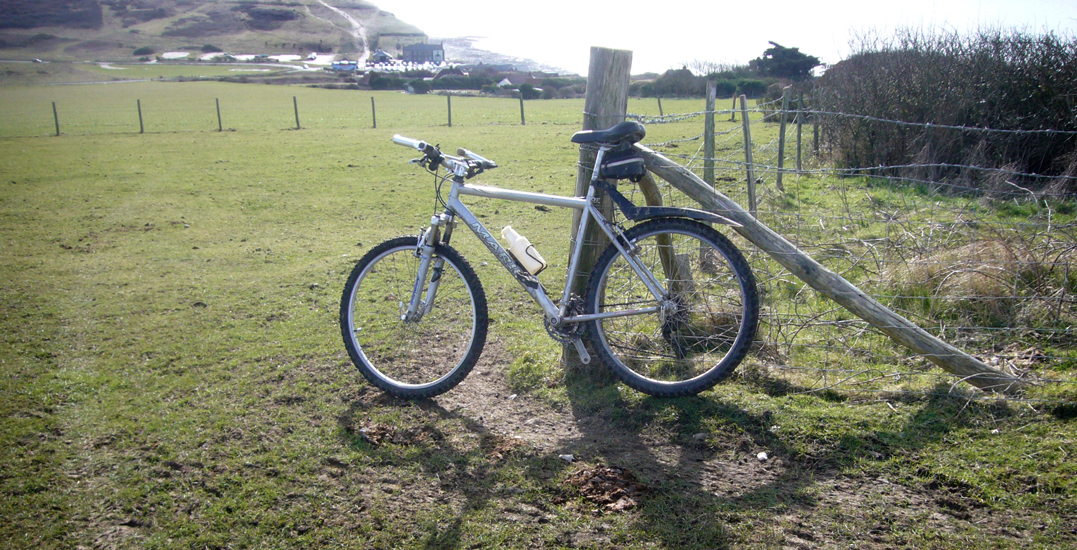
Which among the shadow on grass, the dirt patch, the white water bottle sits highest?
the white water bottle

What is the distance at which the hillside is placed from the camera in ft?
179

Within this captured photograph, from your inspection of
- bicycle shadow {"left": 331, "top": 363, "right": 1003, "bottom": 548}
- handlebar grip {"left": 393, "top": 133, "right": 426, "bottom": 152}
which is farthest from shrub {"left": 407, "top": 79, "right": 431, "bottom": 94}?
bicycle shadow {"left": 331, "top": 363, "right": 1003, "bottom": 548}

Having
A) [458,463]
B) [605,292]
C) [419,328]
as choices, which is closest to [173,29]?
[419,328]

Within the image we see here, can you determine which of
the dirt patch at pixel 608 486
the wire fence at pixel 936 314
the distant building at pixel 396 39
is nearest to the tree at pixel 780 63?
the wire fence at pixel 936 314

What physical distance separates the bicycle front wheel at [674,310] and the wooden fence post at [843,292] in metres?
0.25

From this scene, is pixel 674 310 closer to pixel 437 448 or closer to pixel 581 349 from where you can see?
pixel 581 349

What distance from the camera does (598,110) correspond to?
387cm

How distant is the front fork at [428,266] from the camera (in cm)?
371

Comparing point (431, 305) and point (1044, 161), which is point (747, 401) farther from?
point (1044, 161)

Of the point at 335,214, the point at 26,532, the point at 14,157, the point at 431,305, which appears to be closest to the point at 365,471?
the point at 431,305

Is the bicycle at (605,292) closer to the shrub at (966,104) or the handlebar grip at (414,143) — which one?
the handlebar grip at (414,143)

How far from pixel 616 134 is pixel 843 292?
4.97ft

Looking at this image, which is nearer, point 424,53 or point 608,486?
point 608,486

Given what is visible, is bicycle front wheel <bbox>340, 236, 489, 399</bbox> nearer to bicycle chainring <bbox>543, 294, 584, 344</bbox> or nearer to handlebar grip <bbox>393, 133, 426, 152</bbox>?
bicycle chainring <bbox>543, 294, 584, 344</bbox>
